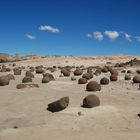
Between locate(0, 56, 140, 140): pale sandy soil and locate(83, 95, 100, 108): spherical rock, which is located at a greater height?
locate(83, 95, 100, 108): spherical rock

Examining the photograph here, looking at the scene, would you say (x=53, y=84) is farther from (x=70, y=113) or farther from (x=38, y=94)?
(x=70, y=113)

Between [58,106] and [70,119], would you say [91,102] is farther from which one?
[70,119]

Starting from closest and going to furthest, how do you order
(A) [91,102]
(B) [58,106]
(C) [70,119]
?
(C) [70,119] < (B) [58,106] < (A) [91,102]

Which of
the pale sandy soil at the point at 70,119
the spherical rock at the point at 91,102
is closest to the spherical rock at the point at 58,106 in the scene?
the pale sandy soil at the point at 70,119

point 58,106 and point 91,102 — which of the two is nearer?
point 58,106

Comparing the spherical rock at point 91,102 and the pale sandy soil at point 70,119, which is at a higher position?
the spherical rock at point 91,102

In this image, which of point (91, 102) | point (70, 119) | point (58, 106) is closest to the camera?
point (70, 119)

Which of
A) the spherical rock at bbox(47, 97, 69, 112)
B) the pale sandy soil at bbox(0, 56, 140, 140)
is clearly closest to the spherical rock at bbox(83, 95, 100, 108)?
the pale sandy soil at bbox(0, 56, 140, 140)

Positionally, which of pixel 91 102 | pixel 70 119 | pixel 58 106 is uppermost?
pixel 91 102

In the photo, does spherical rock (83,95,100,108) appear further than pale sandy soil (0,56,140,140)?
Yes

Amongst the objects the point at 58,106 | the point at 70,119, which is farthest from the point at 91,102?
the point at 70,119

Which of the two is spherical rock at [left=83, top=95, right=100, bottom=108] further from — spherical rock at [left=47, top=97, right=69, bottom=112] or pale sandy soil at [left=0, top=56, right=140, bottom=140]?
spherical rock at [left=47, top=97, right=69, bottom=112]

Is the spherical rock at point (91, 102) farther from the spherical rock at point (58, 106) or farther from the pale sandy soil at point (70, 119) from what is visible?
the spherical rock at point (58, 106)

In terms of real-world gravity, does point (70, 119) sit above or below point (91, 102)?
below
